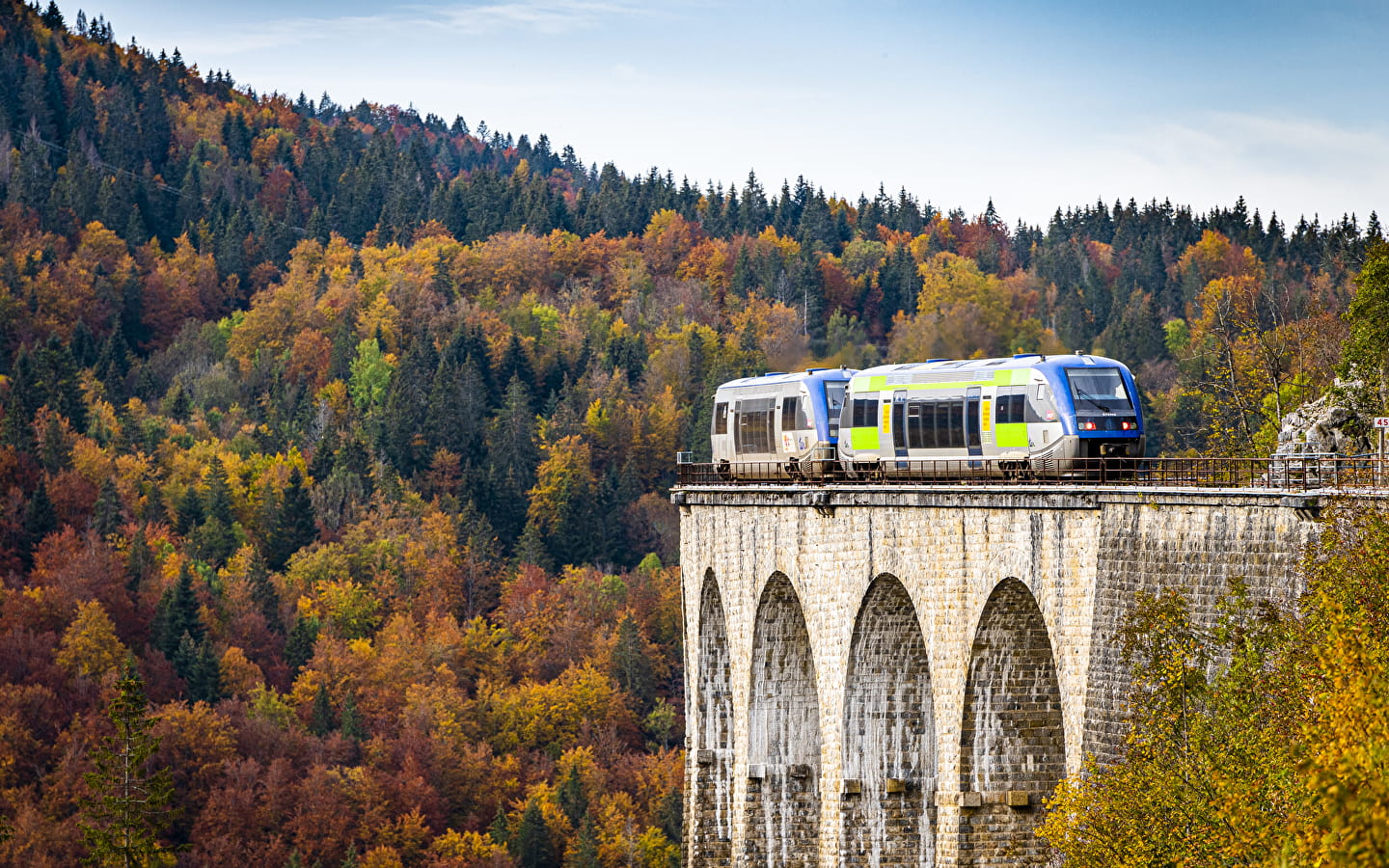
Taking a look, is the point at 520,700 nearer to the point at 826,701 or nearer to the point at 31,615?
the point at 31,615

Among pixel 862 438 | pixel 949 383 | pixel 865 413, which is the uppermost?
pixel 949 383

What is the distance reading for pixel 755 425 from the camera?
62.5m

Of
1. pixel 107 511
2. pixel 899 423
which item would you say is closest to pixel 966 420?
pixel 899 423

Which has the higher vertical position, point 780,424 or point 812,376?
point 812,376

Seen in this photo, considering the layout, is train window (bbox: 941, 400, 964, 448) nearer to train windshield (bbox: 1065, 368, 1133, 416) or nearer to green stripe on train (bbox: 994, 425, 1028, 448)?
green stripe on train (bbox: 994, 425, 1028, 448)

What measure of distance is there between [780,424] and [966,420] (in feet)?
41.4

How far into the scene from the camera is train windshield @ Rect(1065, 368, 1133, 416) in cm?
4584

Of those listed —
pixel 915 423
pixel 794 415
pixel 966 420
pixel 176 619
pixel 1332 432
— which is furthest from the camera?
pixel 176 619

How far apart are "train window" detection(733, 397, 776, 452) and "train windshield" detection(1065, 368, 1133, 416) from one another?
15.8 meters

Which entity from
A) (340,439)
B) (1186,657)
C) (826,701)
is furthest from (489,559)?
(1186,657)

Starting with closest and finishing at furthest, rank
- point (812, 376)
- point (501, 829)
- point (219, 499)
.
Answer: point (812, 376) < point (501, 829) < point (219, 499)

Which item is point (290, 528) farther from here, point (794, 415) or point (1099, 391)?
point (1099, 391)

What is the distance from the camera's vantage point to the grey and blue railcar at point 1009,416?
150ft

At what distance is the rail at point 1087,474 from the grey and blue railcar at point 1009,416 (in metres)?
0.08
